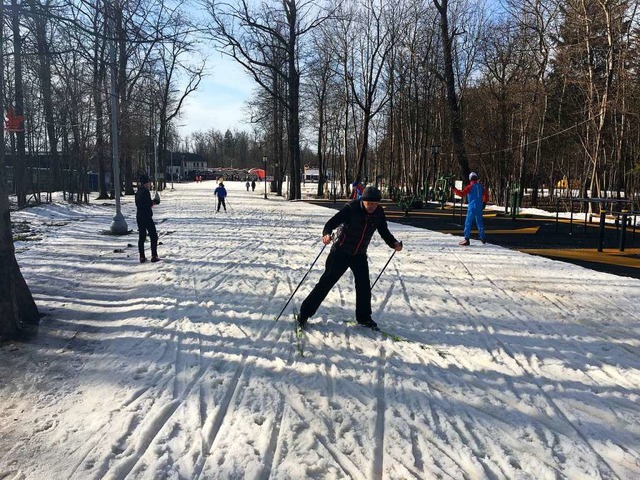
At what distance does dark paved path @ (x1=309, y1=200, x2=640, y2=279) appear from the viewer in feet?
34.0

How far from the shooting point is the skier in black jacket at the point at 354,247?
18.6 ft

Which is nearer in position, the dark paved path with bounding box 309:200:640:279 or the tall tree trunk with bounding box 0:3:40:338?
the tall tree trunk with bounding box 0:3:40:338

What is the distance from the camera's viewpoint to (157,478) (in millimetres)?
3000

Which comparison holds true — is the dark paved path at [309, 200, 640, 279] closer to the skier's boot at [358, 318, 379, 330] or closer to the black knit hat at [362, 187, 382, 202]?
the skier's boot at [358, 318, 379, 330]

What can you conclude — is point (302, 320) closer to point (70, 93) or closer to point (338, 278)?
point (338, 278)

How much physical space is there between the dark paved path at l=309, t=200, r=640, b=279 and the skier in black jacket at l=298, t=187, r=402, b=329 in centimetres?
596

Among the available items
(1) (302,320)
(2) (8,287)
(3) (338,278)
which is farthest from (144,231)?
(3) (338,278)

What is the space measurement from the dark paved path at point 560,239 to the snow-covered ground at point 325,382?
2.04 meters

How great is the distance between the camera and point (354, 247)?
5711 mm

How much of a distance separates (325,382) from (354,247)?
1.85 m

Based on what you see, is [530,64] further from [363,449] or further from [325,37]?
[363,449]

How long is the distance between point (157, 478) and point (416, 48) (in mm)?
40173

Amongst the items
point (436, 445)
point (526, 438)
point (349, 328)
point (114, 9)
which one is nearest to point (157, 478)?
point (436, 445)

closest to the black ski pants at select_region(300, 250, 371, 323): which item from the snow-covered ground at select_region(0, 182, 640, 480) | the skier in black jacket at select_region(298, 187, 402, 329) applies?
the skier in black jacket at select_region(298, 187, 402, 329)
